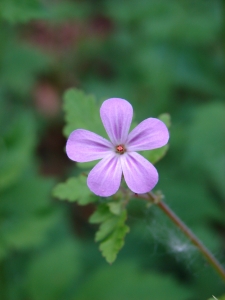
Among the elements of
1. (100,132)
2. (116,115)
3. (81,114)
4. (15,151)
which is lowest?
(15,151)

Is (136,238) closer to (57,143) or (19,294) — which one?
(19,294)

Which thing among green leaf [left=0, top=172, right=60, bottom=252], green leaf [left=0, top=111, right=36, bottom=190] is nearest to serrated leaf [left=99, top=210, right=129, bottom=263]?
green leaf [left=0, top=111, right=36, bottom=190]

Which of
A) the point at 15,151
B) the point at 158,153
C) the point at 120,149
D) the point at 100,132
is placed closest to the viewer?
the point at 120,149

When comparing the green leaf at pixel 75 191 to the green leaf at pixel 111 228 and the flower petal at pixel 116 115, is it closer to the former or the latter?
the green leaf at pixel 111 228

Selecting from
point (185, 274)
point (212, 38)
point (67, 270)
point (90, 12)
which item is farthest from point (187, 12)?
point (67, 270)

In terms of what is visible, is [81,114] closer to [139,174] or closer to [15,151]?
[139,174]

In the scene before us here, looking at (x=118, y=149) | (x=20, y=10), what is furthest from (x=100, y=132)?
(x=20, y=10)

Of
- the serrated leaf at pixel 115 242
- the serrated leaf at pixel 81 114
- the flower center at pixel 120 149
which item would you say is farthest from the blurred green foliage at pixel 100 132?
the flower center at pixel 120 149
